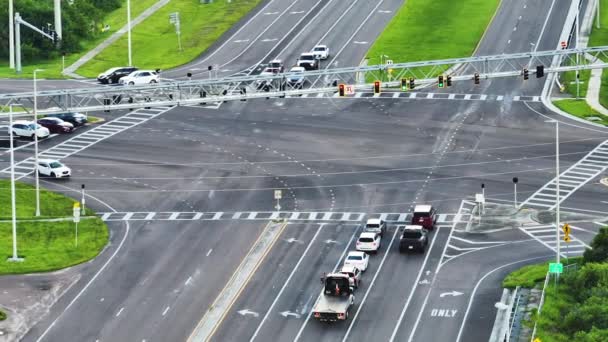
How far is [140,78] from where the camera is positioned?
18162 cm

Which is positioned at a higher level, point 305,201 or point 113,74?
point 113,74

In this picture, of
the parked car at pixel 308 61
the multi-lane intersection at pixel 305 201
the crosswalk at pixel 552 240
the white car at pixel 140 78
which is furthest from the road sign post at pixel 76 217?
the parked car at pixel 308 61

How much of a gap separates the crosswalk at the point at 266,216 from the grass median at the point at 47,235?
3.39 meters

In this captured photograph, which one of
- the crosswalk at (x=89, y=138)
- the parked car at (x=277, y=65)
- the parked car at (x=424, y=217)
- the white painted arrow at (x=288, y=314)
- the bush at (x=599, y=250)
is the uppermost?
the bush at (x=599, y=250)

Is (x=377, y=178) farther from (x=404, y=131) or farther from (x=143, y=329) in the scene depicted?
(x=143, y=329)

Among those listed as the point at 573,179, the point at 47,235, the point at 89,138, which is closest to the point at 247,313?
the point at 47,235

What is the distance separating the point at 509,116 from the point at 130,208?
4760 centimetres

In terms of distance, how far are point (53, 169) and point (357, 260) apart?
38.1m

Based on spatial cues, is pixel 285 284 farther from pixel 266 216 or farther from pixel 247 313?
pixel 266 216

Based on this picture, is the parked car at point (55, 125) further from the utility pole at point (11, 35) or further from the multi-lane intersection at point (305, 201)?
the utility pole at point (11, 35)

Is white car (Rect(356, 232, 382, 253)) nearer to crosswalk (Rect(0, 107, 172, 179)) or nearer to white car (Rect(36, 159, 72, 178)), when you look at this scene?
white car (Rect(36, 159, 72, 178))

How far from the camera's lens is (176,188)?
143 m

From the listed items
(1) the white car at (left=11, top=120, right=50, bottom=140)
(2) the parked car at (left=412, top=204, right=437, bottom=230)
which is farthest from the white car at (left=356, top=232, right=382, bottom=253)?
(1) the white car at (left=11, top=120, right=50, bottom=140)

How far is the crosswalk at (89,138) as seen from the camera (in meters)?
150
